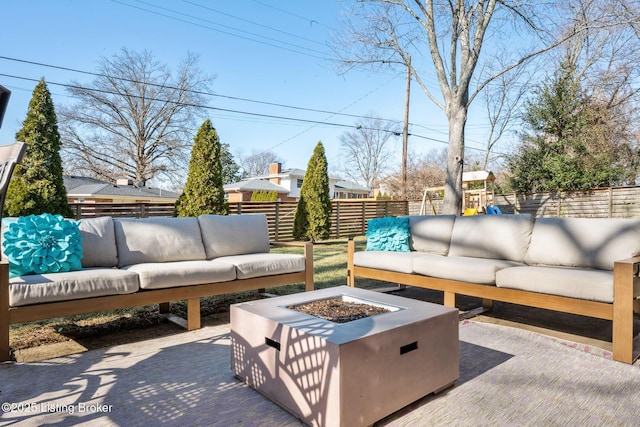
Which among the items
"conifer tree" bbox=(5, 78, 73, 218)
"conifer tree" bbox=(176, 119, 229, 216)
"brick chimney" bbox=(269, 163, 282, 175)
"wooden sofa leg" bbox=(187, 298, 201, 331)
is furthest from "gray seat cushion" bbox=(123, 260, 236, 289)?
"brick chimney" bbox=(269, 163, 282, 175)

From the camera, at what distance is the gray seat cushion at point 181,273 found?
2.69 metres

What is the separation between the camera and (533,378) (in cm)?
203

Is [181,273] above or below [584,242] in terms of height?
below

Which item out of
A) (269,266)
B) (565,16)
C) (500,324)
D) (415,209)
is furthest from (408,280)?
(415,209)

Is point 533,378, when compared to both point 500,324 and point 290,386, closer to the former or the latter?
point 500,324

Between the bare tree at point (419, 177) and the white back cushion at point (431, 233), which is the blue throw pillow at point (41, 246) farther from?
the bare tree at point (419, 177)

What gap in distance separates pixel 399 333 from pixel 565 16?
856 centimetres

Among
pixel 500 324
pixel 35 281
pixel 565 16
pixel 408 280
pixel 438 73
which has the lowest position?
pixel 500 324

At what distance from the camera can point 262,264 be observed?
3297 millimetres

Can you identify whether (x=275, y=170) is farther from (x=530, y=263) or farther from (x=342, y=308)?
(x=342, y=308)

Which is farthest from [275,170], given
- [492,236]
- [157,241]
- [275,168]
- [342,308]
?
[342,308]

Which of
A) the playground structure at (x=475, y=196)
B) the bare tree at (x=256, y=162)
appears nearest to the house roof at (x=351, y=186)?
the bare tree at (x=256, y=162)

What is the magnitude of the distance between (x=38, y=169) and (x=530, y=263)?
730cm

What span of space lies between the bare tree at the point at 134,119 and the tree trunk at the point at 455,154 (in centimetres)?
1237
